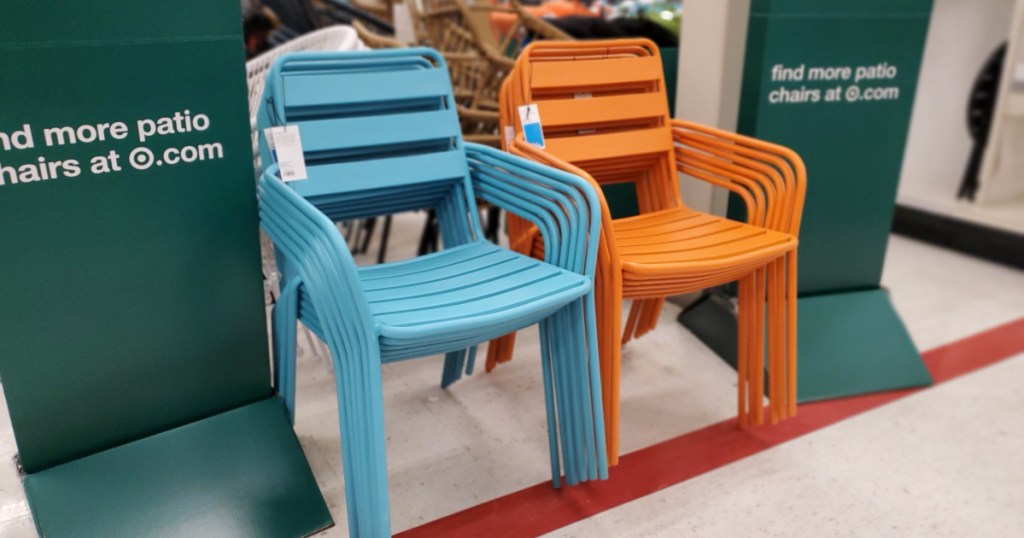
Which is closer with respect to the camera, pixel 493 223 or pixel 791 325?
pixel 791 325

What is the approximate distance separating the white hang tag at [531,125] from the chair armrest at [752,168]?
0.52 metres

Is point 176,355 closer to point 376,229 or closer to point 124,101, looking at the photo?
point 124,101

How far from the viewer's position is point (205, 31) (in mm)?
1536

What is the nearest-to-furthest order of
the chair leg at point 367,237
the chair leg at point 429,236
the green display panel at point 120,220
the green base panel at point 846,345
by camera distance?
the green display panel at point 120,220 < the green base panel at point 846,345 < the chair leg at point 429,236 < the chair leg at point 367,237

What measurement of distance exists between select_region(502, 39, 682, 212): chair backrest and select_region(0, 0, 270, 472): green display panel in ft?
2.72

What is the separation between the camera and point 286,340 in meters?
1.74

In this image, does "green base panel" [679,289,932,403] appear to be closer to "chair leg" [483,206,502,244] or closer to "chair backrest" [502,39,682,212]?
"chair backrest" [502,39,682,212]

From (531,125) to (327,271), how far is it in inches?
34.5

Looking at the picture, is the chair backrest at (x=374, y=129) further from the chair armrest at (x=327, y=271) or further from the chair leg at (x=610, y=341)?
the chair leg at (x=610, y=341)

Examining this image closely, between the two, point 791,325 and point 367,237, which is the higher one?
point 791,325

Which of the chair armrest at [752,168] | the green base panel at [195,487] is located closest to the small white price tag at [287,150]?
the green base panel at [195,487]

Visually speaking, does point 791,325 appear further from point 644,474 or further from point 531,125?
point 531,125

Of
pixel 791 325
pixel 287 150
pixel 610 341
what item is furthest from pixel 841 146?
pixel 287 150

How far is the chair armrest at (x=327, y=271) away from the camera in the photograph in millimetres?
1301
